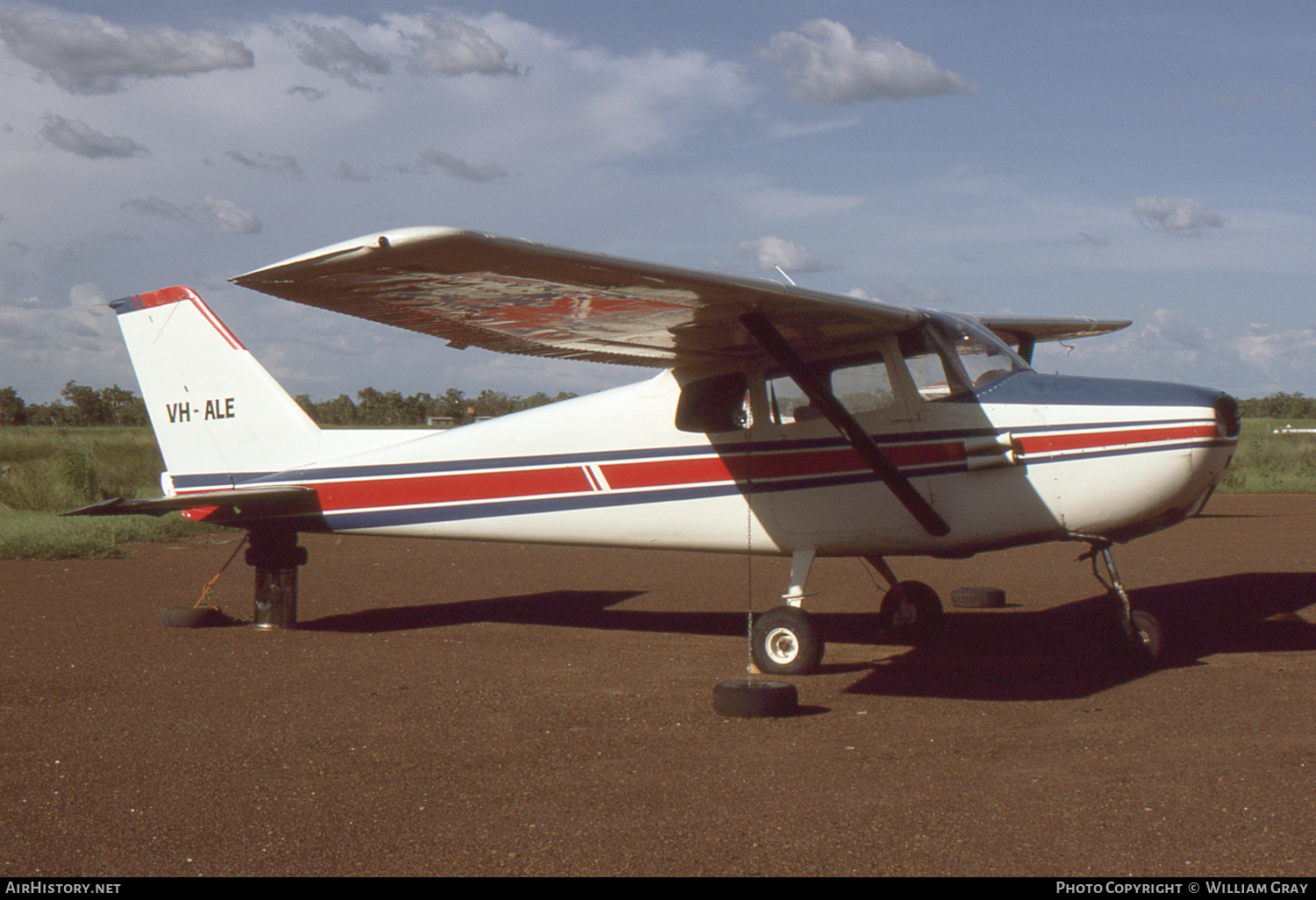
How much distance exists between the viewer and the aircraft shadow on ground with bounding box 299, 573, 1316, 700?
701 cm

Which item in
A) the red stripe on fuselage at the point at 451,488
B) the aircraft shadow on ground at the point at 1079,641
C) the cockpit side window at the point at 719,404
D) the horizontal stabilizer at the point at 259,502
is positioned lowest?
the aircraft shadow on ground at the point at 1079,641

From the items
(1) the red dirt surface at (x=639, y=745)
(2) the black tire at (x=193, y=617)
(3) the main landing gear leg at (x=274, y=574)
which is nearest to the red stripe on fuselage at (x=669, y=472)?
(3) the main landing gear leg at (x=274, y=574)

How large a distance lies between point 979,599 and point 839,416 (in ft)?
14.0

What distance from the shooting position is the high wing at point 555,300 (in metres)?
4.97

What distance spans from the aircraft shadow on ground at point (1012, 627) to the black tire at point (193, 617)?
2.45ft

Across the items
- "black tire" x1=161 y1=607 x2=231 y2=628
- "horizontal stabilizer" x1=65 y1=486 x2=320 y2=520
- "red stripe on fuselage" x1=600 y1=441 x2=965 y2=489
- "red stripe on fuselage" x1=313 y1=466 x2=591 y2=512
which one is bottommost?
"black tire" x1=161 y1=607 x2=231 y2=628

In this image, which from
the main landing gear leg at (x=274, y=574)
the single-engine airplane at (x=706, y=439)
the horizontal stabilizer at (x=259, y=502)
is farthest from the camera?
the main landing gear leg at (x=274, y=574)

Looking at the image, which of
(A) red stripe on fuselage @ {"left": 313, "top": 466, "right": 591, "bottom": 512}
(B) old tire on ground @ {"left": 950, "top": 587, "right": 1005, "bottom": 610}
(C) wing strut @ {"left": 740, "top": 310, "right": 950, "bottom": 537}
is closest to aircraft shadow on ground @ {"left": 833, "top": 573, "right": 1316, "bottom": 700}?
(B) old tire on ground @ {"left": 950, "top": 587, "right": 1005, "bottom": 610}

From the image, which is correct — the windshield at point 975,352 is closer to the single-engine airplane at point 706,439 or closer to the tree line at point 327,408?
the single-engine airplane at point 706,439

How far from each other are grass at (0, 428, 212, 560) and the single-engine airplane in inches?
285

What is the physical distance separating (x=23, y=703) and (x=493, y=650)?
3216 millimetres

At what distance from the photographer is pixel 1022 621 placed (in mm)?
9422

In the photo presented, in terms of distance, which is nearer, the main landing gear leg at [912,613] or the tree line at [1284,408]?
the main landing gear leg at [912,613]

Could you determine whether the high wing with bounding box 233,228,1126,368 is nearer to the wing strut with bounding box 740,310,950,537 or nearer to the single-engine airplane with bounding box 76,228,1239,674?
the single-engine airplane with bounding box 76,228,1239,674
